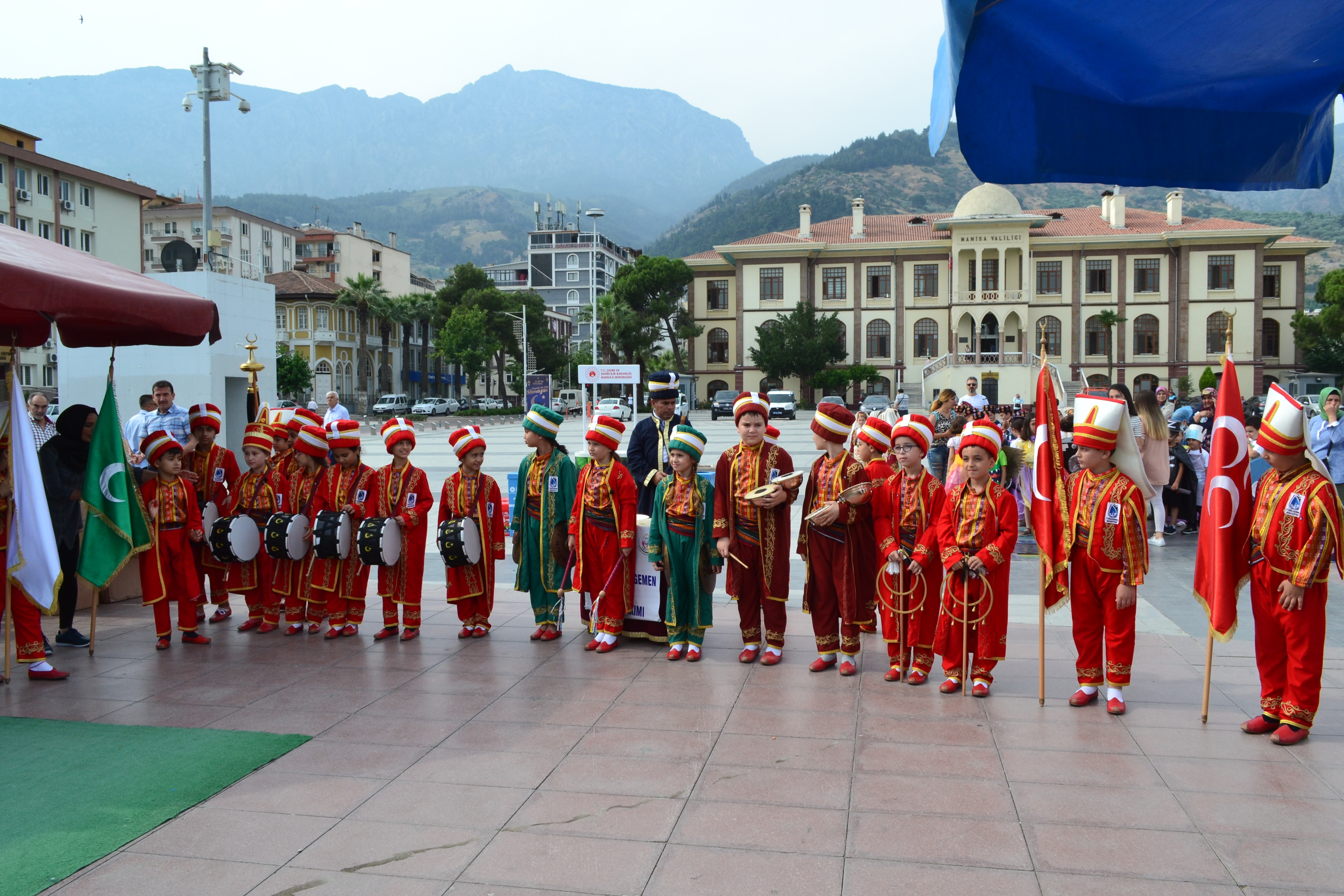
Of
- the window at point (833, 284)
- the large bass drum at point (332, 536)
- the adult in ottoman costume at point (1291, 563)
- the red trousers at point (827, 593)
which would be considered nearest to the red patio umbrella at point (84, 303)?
the large bass drum at point (332, 536)

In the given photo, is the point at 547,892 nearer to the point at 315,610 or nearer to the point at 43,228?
the point at 315,610

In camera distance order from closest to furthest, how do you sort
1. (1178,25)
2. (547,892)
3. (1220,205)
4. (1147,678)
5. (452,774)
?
1. (1178,25)
2. (547,892)
3. (452,774)
4. (1147,678)
5. (1220,205)

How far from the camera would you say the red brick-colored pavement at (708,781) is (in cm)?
344

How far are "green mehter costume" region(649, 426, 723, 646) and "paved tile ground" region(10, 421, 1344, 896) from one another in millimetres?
329

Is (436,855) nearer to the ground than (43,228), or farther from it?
nearer to the ground

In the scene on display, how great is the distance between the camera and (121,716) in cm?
527

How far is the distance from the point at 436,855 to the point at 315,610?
4.13 metres

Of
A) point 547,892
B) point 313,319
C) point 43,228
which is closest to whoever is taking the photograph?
point 547,892

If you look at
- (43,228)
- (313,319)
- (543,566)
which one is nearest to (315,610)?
(543,566)

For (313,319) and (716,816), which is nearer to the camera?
(716,816)

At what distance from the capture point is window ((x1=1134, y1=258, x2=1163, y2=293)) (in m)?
55.0

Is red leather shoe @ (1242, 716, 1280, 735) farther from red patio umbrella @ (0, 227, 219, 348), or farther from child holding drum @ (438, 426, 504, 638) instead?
red patio umbrella @ (0, 227, 219, 348)

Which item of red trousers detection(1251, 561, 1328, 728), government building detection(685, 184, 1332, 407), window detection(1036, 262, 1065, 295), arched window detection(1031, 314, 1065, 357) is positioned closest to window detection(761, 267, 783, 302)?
government building detection(685, 184, 1332, 407)

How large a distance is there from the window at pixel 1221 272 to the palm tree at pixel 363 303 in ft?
174
